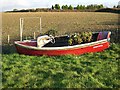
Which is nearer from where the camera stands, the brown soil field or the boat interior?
the boat interior

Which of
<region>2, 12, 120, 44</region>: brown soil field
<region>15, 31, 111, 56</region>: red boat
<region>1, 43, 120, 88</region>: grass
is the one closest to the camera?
<region>1, 43, 120, 88</region>: grass

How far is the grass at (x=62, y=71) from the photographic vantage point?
1011 cm

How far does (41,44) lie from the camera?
1484cm

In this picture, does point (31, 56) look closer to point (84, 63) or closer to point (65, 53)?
point (65, 53)

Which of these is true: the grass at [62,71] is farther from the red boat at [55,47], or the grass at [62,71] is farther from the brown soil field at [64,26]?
the brown soil field at [64,26]

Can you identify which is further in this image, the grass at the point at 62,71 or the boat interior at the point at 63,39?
the boat interior at the point at 63,39

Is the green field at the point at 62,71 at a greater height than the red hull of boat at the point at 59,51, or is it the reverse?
the red hull of boat at the point at 59,51

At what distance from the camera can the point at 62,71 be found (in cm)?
1147

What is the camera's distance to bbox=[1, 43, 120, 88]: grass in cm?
1011

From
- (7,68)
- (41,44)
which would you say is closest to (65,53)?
(41,44)

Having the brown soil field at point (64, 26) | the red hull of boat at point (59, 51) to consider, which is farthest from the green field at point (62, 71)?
the brown soil field at point (64, 26)

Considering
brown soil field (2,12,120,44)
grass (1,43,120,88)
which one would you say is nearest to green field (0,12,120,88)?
grass (1,43,120,88)

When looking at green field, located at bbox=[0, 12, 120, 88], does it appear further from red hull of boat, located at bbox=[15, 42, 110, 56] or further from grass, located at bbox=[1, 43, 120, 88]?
red hull of boat, located at bbox=[15, 42, 110, 56]

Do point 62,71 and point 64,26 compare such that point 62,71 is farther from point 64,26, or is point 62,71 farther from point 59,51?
point 64,26
